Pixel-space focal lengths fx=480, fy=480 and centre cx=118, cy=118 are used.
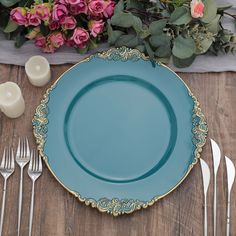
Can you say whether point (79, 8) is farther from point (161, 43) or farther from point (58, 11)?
point (161, 43)

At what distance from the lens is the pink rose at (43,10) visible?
80 centimetres

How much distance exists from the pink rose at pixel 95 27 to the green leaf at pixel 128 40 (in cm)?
4

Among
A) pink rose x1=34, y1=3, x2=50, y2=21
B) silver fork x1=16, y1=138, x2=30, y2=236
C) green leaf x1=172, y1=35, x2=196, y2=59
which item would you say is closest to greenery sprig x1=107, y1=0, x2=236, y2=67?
green leaf x1=172, y1=35, x2=196, y2=59

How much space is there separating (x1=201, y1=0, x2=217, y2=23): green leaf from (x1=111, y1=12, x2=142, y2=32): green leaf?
11cm

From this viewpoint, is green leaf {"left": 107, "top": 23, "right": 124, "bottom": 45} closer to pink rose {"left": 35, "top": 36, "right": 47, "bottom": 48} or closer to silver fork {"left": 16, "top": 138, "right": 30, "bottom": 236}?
pink rose {"left": 35, "top": 36, "right": 47, "bottom": 48}

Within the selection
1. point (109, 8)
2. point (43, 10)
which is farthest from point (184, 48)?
point (43, 10)

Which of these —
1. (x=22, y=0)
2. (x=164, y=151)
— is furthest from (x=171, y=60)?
(x=22, y=0)

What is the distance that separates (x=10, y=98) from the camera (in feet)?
2.65

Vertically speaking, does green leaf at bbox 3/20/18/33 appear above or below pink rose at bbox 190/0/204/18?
below

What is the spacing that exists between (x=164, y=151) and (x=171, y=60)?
0.56 feet

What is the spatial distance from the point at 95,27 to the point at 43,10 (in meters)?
0.09

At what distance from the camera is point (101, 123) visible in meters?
0.84

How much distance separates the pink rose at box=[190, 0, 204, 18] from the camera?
813mm

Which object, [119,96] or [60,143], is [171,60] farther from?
[60,143]
